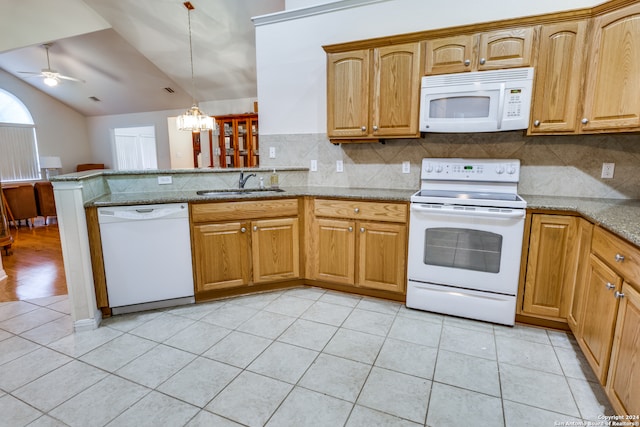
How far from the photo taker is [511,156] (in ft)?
8.78

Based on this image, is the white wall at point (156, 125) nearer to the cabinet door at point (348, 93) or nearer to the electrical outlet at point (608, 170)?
the cabinet door at point (348, 93)

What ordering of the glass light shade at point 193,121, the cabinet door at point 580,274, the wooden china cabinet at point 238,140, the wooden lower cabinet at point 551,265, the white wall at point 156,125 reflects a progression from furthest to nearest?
the white wall at point 156,125 → the wooden china cabinet at point 238,140 → the glass light shade at point 193,121 → the wooden lower cabinet at point 551,265 → the cabinet door at point 580,274

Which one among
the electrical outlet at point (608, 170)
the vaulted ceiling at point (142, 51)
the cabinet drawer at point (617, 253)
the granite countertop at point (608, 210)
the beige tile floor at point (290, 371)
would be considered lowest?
the beige tile floor at point (290, 371)

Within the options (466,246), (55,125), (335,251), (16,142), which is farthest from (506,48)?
(55,125)

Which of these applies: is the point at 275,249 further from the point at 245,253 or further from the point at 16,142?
the point at 16,142

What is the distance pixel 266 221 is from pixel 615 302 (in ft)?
7.35

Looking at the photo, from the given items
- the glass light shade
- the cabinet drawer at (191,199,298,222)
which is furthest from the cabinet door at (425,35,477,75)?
the glass light shade

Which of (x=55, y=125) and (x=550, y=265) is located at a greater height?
(x=55, y=125)

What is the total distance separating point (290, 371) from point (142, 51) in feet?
20.7

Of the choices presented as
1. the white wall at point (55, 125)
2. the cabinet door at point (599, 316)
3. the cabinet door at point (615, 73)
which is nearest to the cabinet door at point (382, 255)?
the cabinet door at point (599, 316)

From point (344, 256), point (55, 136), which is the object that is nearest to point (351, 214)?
point (344, 256)

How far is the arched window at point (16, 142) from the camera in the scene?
743cm

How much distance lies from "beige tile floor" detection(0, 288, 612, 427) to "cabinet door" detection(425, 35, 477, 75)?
186 centimetres

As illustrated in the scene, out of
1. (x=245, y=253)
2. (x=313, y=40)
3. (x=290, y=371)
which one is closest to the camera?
(x=290, y=371)
